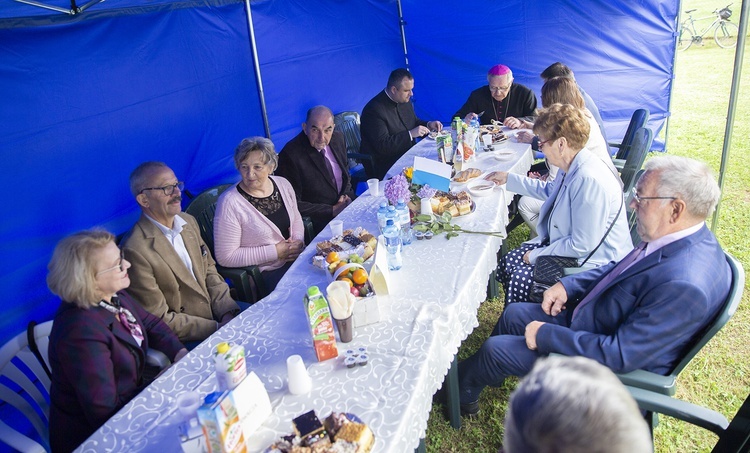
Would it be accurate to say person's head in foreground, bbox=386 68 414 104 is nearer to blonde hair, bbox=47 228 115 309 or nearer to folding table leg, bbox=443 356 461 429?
folding table leg, bbox=443 356 461 429

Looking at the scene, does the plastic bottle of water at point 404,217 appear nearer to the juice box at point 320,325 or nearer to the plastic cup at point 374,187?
the plastic cup at point 374,187

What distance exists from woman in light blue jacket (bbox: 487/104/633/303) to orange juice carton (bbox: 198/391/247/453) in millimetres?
1887

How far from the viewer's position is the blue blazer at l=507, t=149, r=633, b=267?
245 cm

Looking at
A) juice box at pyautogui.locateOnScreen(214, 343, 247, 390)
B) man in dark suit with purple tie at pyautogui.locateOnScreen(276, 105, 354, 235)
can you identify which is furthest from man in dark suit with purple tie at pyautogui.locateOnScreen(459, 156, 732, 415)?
man in dark suit with purple tie at pyautogui.locateOnScreen(276, 105, 354, 235)

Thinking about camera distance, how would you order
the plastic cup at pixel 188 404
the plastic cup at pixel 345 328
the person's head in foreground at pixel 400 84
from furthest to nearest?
1. the person's head in foreground at pixel 400 84
2. the plastic cup at pixel 345 328
3. the plastic cup at pixel 188 404

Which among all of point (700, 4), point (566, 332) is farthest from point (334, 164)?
point (700, 4)

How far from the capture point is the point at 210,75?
409cm

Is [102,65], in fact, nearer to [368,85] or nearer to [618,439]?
[618,439]

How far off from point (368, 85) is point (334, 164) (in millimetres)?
2945

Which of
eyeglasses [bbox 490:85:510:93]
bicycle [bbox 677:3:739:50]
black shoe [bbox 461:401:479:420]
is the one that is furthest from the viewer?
bicycle [bbox 677:3:739:50]

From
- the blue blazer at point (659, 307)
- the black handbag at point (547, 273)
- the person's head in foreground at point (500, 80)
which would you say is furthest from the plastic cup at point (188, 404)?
the person's head in foreground at point (500, 80)

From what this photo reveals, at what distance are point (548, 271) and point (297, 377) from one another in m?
1.59

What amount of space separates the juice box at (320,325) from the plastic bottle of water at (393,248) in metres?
0.66

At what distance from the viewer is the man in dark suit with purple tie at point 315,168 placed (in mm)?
3855
